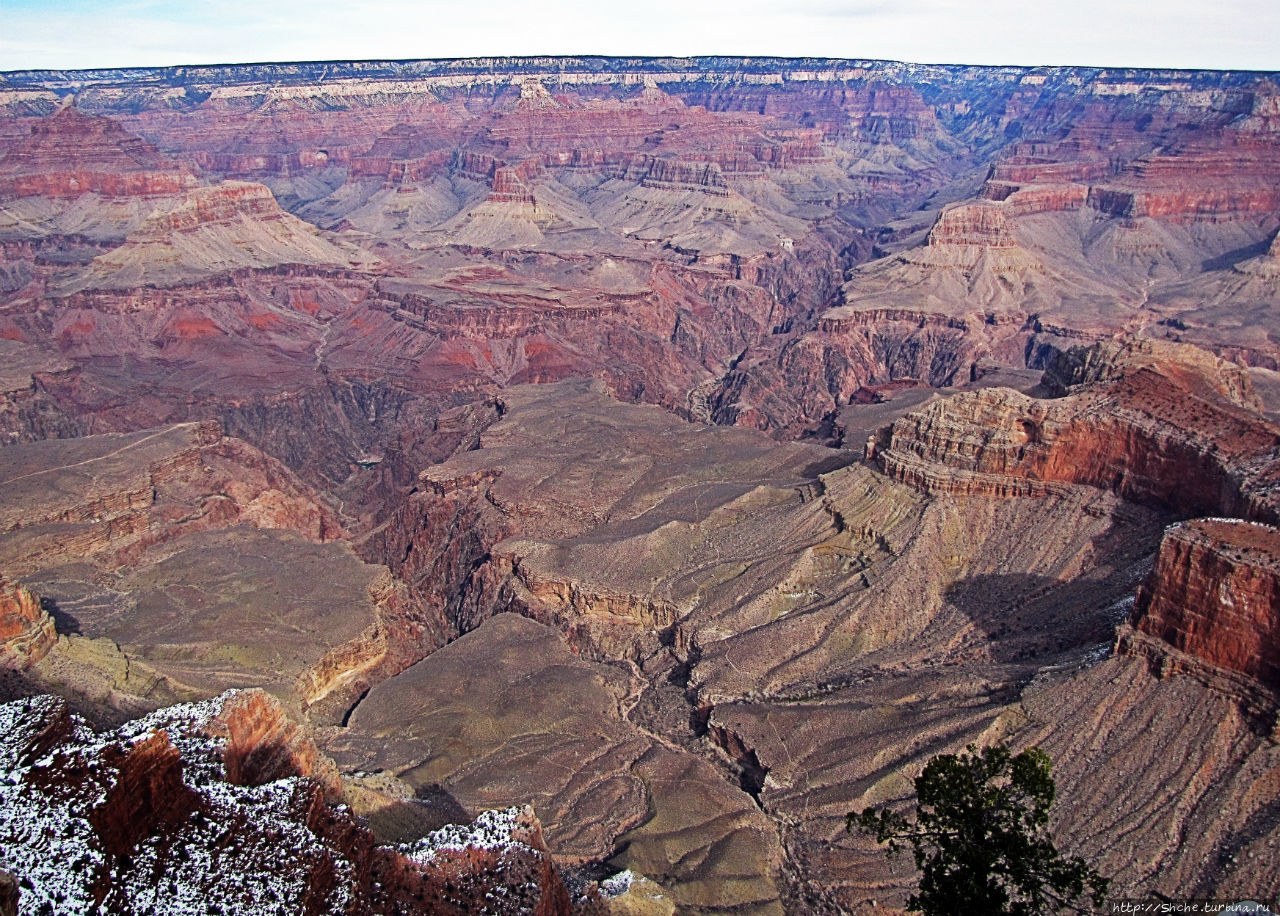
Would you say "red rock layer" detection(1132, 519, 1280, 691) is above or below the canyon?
above

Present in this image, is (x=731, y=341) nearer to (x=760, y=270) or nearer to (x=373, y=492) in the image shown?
(x=760, y=270)

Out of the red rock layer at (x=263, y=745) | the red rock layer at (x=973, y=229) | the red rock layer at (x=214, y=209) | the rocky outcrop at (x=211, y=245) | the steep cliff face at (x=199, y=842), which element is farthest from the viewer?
the red rock layer at (x=973, y=229)

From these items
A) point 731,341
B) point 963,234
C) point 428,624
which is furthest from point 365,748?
point 963,234

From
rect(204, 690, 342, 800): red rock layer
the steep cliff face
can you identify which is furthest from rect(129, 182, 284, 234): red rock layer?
the steep cliff face

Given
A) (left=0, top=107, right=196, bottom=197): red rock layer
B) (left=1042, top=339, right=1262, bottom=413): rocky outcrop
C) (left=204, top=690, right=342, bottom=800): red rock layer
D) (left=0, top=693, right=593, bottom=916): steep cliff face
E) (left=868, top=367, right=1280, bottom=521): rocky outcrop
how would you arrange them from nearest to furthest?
(left=0, top=693, right=593, bottom=916): steep cliff face < (left=204, top=690, right=342, bottom=800): red rock layer < (left=868, top=367, right=1280, bottom=521): rocky outcrop < (left=1042, top=339, right=1262, bottom=413): rocky outcrop < (left=0, top=107, right=196, bottom=197): red rock layer

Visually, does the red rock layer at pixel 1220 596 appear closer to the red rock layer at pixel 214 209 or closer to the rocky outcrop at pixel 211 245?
the rocky outcrop at pixel 211 245

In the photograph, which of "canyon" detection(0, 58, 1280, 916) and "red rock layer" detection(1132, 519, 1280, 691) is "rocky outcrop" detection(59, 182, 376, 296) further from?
"red rock layer" detection(1132, 519, 1280, 691)

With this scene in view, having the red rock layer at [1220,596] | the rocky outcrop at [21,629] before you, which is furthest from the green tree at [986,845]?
the rocky outcrop at [21,629]
